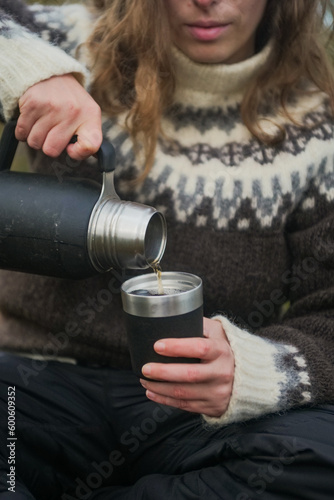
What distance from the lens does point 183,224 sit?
4.66 ft

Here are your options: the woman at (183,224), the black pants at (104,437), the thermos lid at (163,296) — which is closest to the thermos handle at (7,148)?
the woman at (183,224)

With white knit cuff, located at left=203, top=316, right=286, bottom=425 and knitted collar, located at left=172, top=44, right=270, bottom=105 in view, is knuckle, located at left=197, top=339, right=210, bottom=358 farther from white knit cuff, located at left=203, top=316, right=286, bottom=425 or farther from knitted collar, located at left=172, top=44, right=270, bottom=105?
knitted collar, located at left=172, top=44, right=270, bottom=105

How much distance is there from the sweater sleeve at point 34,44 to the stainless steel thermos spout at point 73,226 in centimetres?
16

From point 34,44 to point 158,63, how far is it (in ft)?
0.79

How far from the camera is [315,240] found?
58.1 inches

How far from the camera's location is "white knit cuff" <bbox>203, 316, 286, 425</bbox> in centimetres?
122

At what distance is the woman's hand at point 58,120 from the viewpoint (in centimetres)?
118

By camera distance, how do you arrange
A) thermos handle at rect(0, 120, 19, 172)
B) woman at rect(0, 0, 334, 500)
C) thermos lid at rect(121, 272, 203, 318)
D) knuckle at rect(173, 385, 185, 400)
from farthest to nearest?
woman at rect(0, 0, 334, 500), thermos handle at rect(0, 120, 19, 172), knuckle at rect(173, 385, 185, 400), thermos lid at rect(121, 272, 203, 318)

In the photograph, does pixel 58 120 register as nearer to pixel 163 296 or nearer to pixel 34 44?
pixel 34 44

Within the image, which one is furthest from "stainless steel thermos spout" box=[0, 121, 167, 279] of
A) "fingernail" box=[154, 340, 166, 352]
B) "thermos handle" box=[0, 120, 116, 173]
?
"fingernail" box=[154, 340, 166, 352]

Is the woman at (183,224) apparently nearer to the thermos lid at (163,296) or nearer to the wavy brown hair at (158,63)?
the wavy brown hair at (158,63)

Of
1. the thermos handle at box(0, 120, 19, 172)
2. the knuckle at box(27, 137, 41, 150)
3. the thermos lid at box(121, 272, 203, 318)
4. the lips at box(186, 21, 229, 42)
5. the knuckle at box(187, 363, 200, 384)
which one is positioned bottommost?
the knuckle at box(187, 363, 200, 384)

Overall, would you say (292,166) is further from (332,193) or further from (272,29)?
(272,29)

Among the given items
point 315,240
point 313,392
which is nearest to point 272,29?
point 315,240
